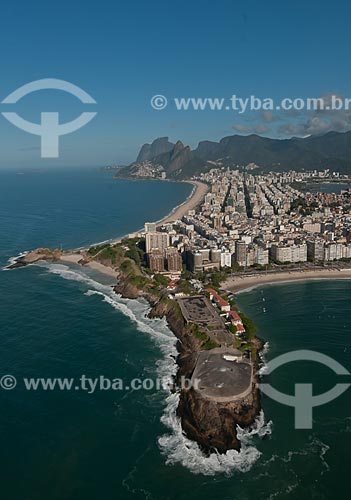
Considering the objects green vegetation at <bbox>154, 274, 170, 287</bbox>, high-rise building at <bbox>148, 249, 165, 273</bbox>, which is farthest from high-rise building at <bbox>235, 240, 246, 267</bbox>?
green vegetation at <bbox>154, 274, 170, 287</bbox>

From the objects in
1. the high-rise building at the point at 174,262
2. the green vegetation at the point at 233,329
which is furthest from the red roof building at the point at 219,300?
the high-rise building at the point at 174,262

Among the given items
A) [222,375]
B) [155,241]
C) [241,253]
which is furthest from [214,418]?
[155,241]

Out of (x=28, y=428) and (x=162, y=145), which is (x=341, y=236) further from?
(x=162, y=145)

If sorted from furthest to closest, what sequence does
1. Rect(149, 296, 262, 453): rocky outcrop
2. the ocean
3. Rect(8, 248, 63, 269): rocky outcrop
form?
1. Rect(8, 248, 63, 269): rocky outcrop
2. Rect(149, 296, 262, 453): rocky outcrop
3. the ocean

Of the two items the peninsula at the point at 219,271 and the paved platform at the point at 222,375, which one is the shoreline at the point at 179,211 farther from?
the paved platform at the point at 222,375

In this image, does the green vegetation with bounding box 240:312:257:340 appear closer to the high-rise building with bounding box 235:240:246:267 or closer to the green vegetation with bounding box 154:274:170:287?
the green vegetation with bounding box 154:274:170:287

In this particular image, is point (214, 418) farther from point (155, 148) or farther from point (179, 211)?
point (155, 148)

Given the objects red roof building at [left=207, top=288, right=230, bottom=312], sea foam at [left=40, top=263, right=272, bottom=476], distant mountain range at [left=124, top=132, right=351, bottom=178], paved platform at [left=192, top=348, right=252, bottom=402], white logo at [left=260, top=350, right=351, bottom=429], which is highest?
distant mountain range at [left=124, top=132, right=351, bottom=178]
